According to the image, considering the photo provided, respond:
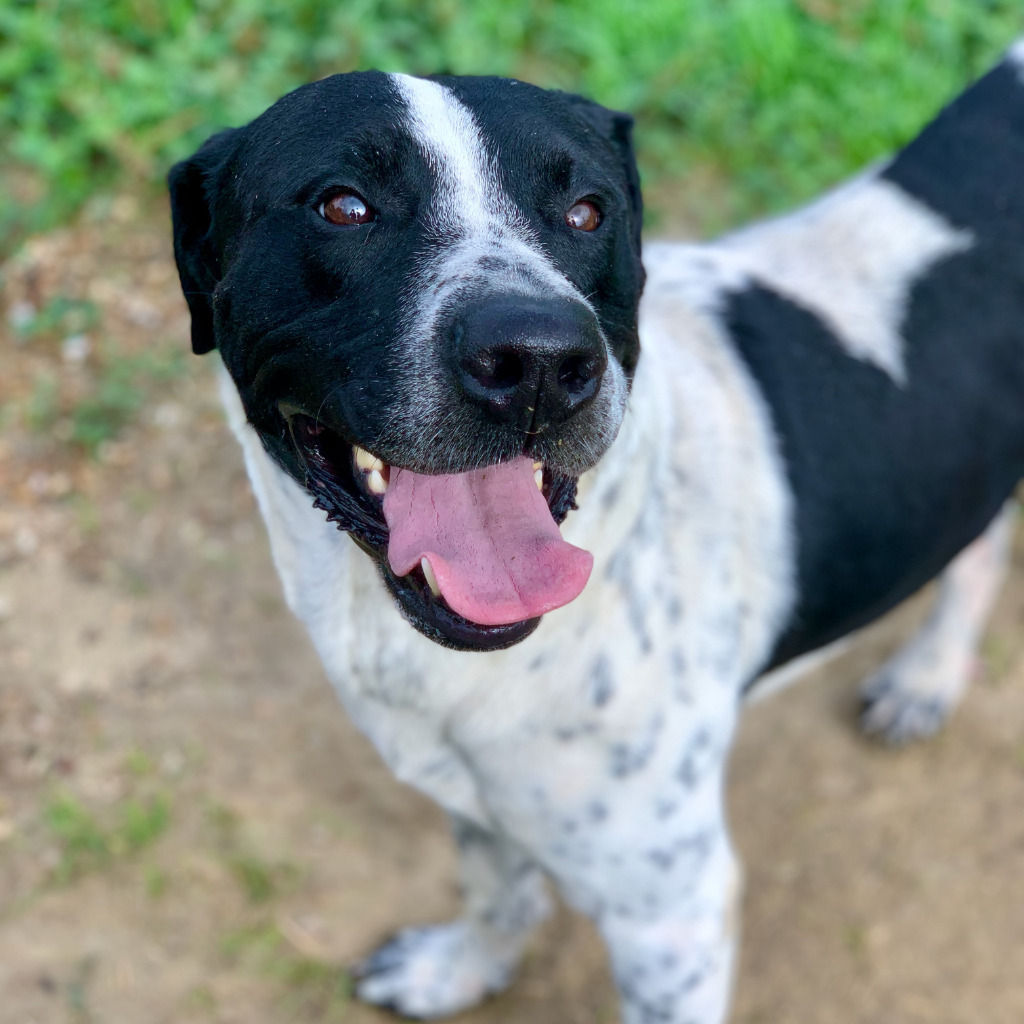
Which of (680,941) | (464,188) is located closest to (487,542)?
(464,188)

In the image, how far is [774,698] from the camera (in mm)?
3869

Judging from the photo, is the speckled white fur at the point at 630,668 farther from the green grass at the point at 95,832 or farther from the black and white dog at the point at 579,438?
the green grass at the point at 95,832

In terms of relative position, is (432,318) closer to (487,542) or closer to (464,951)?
(487,542)

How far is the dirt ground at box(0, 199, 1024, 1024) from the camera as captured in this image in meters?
3.26

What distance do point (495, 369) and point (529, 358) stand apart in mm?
66

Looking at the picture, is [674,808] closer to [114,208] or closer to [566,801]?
[566,801]

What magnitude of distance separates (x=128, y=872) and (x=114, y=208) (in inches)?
106

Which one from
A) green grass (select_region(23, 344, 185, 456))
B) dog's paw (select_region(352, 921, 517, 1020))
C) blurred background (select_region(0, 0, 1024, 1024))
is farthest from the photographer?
green grass (select_region(23, 344, 185, 456))

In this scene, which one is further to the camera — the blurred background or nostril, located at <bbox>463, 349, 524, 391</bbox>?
the blurred background

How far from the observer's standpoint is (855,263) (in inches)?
108

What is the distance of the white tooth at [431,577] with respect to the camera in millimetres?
1862

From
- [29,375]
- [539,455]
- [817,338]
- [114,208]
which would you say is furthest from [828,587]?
[114,208]


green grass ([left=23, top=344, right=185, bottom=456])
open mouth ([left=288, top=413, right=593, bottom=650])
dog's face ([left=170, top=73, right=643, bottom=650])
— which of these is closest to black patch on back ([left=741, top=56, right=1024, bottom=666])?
dog's face ([left=170, top=73, right=643, bottom=650])

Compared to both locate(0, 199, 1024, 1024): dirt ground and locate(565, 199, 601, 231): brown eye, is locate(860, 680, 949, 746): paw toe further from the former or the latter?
locate(565, 199, 601, 231): brown eye
